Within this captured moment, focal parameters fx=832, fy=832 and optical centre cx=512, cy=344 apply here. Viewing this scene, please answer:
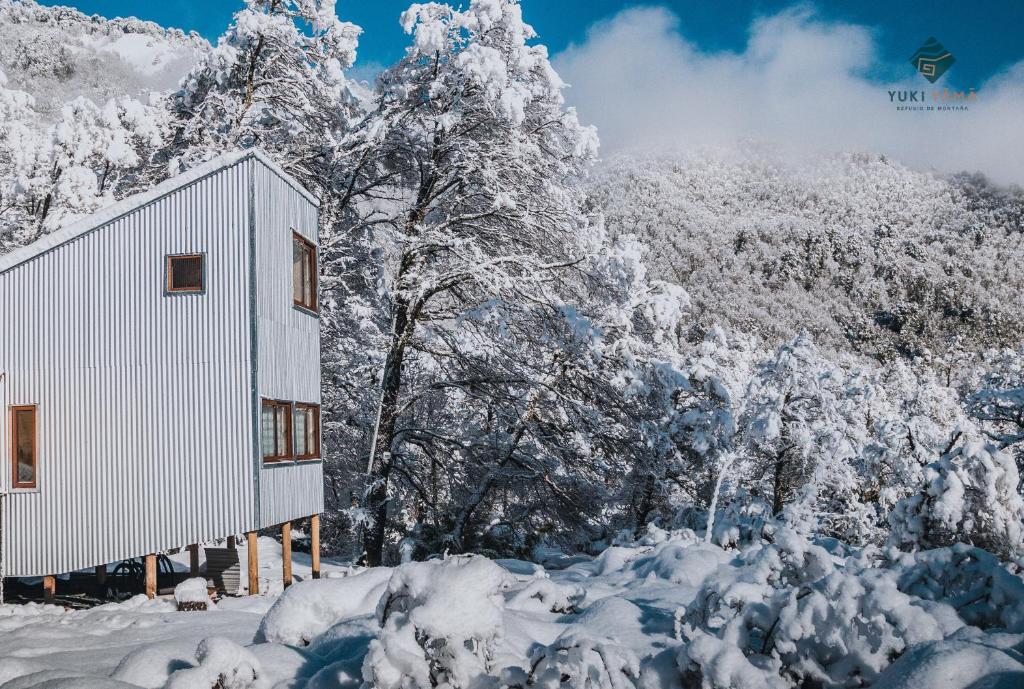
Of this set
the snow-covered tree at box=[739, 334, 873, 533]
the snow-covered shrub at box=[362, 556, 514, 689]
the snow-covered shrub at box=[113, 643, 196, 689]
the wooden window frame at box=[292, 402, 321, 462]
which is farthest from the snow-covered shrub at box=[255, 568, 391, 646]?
the snow-covered tree at box=[739, 334, 873, 533]

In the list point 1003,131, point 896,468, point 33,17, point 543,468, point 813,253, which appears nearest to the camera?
point 543,468

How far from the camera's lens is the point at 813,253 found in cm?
13862

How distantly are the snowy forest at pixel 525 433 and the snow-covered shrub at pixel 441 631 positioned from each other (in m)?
0.01

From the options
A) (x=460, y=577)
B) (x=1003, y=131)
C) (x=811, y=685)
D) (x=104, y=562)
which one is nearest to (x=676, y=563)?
(x=811, y=685)

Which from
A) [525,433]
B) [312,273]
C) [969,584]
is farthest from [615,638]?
[525,433]

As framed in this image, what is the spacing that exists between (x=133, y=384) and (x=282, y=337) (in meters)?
1.98

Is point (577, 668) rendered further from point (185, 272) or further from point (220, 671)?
point (185, 272)

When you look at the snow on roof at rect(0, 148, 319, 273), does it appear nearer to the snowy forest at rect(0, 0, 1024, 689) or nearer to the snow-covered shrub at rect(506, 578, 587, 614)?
the snowy forest at rect(0, 0, 1024, 689)

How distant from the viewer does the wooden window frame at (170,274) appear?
10773 mm

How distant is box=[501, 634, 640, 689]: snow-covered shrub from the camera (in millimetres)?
3973

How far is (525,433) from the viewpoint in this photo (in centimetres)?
1609

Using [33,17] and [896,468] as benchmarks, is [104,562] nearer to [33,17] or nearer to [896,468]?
[896,468]

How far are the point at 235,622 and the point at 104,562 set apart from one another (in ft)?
13.1

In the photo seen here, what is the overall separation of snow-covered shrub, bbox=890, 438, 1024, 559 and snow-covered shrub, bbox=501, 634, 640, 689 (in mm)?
5393
